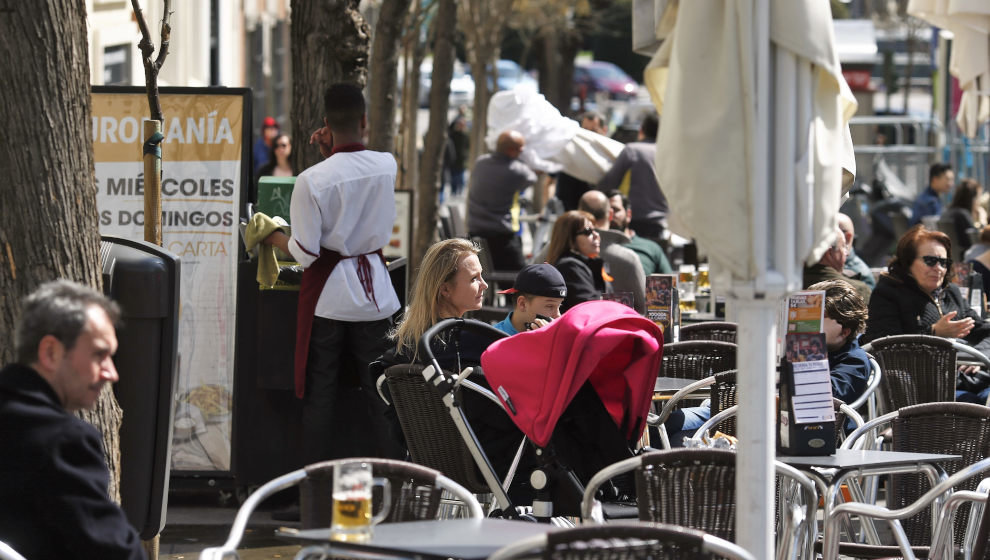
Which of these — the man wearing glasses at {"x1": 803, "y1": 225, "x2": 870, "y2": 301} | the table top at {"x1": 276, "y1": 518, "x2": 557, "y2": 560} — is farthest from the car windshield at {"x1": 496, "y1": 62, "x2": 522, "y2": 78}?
the table top at {"x1": 276, "y1": 518, "x2": 557, "y2": 560}

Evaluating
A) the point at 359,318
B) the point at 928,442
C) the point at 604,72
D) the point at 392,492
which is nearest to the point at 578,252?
the point at 359,318

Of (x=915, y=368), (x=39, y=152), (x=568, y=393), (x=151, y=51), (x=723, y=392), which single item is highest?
(x=151, y=51)

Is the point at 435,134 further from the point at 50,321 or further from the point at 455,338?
the point at 50,321

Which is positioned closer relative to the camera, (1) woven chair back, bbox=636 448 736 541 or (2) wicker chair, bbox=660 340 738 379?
(1) woven chair back, bbox=636 448 736 541

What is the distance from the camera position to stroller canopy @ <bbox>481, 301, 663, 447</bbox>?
207 inches

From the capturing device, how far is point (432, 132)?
49.2 ft

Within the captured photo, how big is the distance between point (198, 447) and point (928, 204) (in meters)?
12.7

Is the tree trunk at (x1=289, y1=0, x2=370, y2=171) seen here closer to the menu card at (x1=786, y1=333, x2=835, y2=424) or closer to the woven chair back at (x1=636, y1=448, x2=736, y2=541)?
the menu card at (x1=786, y1=333, x2=835, y2=424)

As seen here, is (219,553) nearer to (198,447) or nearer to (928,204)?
(198,447)

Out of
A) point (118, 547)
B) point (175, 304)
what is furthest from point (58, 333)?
point (175, 304)

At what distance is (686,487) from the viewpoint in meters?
4.47

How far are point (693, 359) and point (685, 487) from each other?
3.03 meters

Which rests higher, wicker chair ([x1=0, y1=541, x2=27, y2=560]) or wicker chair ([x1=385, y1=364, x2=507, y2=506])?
wicker chair ([x1=0, y1=541, x2=27, y2=560])

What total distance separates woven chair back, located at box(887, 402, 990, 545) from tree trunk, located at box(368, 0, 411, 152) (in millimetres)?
6507
